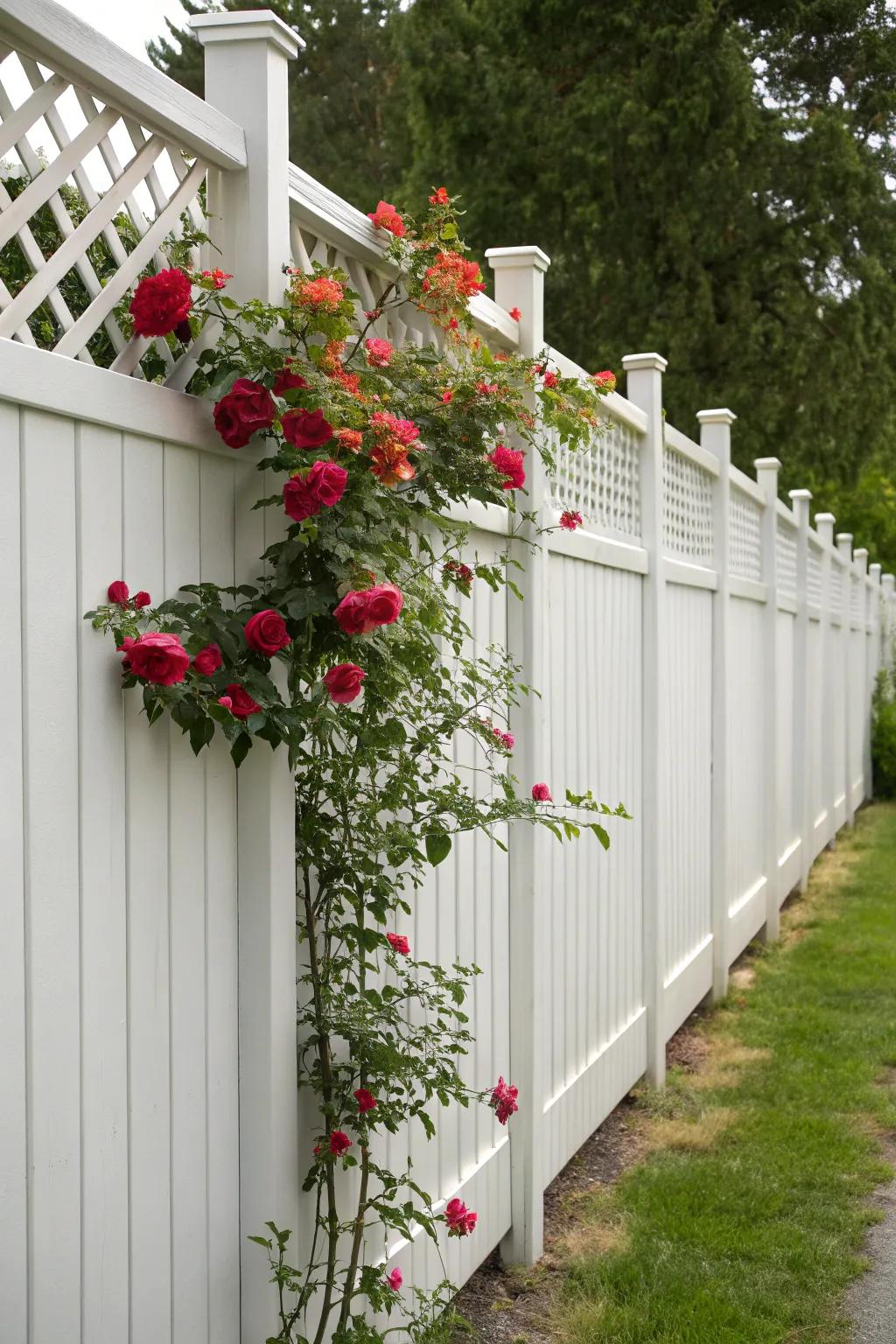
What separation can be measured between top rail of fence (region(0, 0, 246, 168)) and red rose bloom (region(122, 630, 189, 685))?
2.61 feet

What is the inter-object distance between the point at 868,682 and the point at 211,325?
50.2ft

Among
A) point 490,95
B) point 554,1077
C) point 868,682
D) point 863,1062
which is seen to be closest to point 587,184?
point 490,95

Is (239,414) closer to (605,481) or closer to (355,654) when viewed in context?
(355,654)

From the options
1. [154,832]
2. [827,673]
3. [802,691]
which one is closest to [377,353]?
[154,832]

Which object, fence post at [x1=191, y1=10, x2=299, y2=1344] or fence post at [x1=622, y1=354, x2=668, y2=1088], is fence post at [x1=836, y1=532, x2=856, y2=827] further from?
fence post at [x1=191, y1=10, x2=299, y2=1344]

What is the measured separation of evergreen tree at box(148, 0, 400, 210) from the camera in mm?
20844

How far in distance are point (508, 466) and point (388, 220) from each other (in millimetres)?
569

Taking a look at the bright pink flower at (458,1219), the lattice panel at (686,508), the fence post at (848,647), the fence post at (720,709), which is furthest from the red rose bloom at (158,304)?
the fence post at (848,647)

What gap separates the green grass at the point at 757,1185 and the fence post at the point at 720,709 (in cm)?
31

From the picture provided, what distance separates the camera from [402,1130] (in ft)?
10.1

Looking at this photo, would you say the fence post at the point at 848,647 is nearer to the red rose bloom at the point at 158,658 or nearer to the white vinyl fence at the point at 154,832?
the white vinyl fence at the point at 154,832

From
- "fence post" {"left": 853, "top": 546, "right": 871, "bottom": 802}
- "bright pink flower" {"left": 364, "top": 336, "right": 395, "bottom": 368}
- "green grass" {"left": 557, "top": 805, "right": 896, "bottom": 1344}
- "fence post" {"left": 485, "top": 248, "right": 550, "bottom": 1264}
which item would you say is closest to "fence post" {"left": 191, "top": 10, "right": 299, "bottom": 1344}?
"bright pink flower" {"left": 364, "top": 336, "right": 395, "bottom": 368}

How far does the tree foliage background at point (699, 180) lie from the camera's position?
16875 millimetres

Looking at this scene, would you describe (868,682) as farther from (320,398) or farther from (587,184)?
(320,398)
